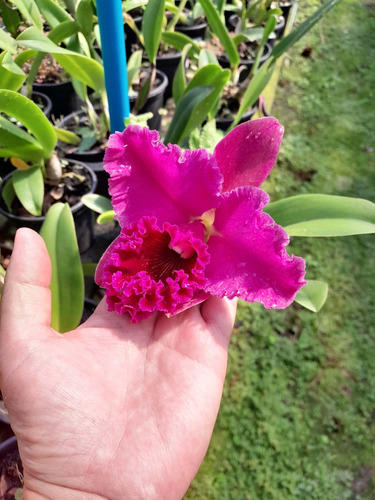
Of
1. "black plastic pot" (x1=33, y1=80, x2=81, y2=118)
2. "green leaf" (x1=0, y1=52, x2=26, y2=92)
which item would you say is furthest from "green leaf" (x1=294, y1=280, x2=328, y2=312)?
"black plastic pot" (x1=33, y1=80, x2=81, y2=118)

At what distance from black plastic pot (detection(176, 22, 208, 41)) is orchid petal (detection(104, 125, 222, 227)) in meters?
1.84

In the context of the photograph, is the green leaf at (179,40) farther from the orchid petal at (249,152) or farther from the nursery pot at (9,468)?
the nursery pot at (9,468)

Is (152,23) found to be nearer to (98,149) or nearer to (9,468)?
(98,149)

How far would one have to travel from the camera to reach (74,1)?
5.32 ft

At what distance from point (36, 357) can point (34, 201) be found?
714mm

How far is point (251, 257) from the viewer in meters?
0.94

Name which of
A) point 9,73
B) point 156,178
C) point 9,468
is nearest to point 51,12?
point 9,73

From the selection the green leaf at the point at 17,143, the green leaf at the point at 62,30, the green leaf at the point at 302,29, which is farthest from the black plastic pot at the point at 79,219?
the green leaf at the point at 302,29

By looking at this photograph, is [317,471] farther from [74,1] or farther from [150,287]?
[74,1]

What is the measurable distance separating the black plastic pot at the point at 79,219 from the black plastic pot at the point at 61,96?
58cm

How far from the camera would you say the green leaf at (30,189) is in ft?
4.68

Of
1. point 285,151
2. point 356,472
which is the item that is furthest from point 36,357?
point 285,151

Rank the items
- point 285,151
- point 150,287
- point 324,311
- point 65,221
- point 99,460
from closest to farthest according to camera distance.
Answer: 1. point 99,460
2. point 150,287
3. point 65,221
4. point 324,311
5. point 285,151

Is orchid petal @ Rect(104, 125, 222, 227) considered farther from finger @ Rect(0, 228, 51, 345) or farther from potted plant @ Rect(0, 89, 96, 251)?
potted plant @ Rect(0, 89, 96, 251)
